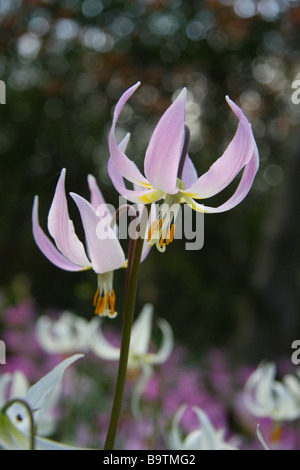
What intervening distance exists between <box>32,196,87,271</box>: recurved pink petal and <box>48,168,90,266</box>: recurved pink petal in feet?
0.08

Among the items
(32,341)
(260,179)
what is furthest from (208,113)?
(32,341)

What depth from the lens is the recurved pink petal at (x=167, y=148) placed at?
55cm

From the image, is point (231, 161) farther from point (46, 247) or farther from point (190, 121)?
point (190, 121)

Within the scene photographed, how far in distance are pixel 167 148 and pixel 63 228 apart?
14 cm

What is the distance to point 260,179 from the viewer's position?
7531 millimetres

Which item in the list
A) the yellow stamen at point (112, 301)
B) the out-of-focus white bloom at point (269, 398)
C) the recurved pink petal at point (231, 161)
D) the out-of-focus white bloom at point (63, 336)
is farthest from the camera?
the out-of-focus white bloom at point (63, 336)

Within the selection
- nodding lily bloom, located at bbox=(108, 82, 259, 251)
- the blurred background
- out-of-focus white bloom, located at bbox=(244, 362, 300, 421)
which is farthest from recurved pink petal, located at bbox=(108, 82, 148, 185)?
the blurred background

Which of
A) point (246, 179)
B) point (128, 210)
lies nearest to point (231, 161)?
point (246, 179)

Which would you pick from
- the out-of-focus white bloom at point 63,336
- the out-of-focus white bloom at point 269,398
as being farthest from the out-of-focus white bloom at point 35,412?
the out-of-focus white bloom at point 63,336

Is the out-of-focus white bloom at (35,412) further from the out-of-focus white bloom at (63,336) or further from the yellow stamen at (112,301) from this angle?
the out-of-focus white bloom at (63,336)

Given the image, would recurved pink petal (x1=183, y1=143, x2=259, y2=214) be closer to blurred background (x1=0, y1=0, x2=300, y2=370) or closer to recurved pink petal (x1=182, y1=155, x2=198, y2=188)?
recurved pink petal (x1=182, y1=155, x2=198, y2=188)

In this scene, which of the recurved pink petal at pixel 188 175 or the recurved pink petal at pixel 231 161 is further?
the recurved pink petal at pixel 188 175

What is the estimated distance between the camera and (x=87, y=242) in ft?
2.04
